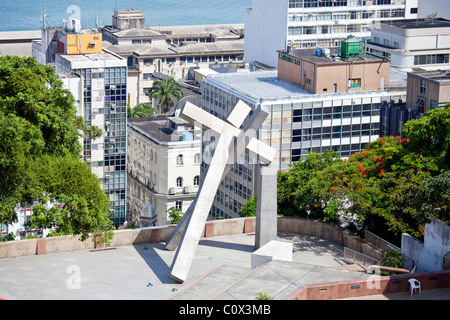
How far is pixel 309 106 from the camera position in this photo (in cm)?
9531

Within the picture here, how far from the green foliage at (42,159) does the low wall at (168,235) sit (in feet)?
3.29

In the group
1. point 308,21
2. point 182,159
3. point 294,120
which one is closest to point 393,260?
point 294,120

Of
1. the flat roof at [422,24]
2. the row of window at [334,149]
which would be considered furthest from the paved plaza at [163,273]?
the flat roof at [422,24]

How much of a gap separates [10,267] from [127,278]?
19.1 feet

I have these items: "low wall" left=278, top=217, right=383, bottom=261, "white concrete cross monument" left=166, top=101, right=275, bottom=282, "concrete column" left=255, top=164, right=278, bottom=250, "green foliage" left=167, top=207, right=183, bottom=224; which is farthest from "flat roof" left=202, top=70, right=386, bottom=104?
"white concrete cross monument" left=166, top=101, right=275, bottom=282

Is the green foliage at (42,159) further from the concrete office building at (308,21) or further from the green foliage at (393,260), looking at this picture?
the concrete office building at (308,21)

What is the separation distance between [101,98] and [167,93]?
139 feet

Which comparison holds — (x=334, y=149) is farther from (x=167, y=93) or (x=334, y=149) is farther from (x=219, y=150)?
(x=167, y=93)

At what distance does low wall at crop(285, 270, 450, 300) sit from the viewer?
35938 millimetres

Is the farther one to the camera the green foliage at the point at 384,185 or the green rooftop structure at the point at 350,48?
the green rooftop structure at the point at 350,48

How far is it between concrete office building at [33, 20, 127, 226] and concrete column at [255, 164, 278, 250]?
62565mm

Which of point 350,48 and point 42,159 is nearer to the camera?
point 42,159

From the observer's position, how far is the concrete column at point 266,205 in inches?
1849

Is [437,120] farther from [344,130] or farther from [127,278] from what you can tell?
[344,130]
